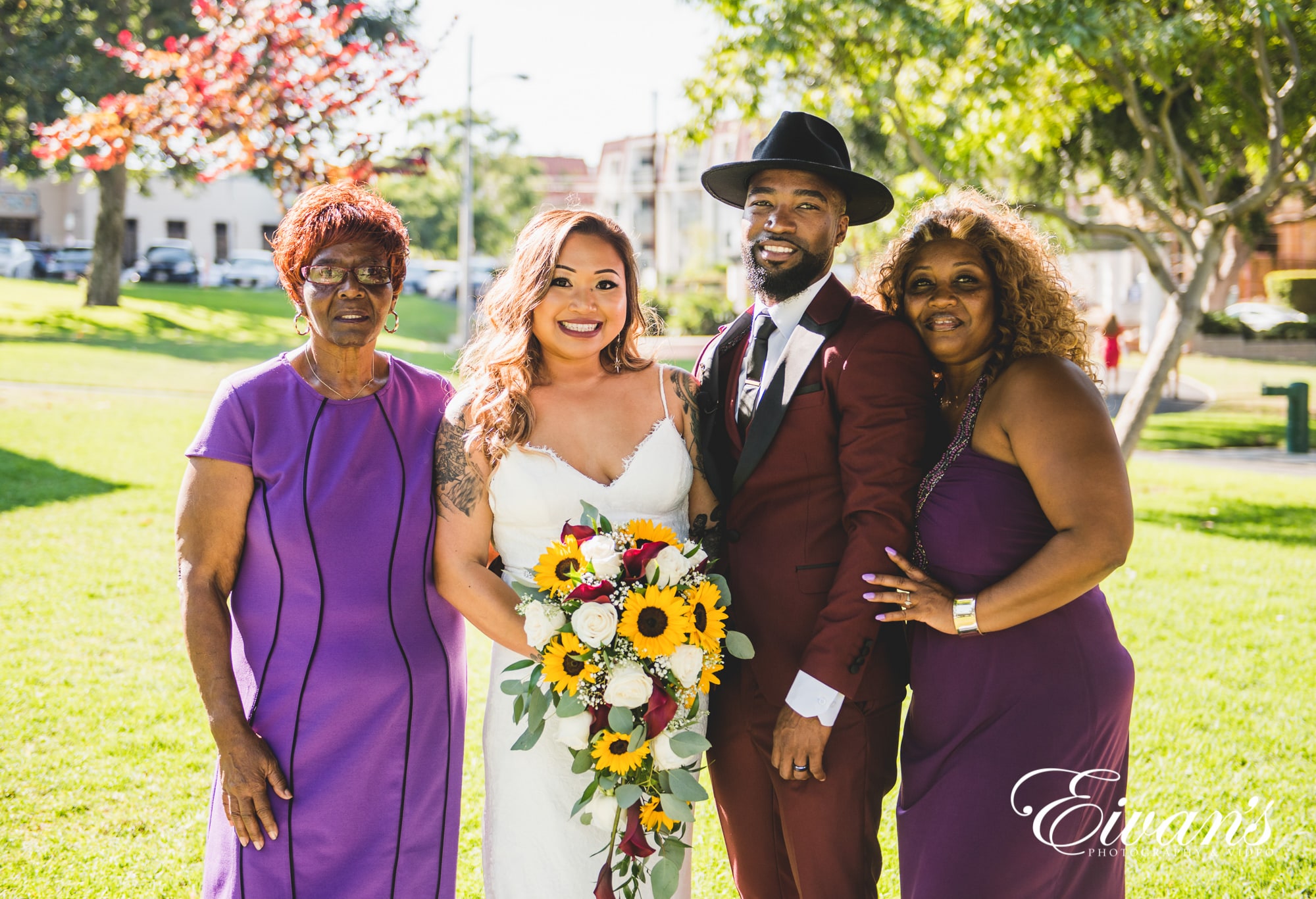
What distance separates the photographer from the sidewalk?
15203 millimetres

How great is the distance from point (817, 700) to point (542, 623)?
88 centimetres

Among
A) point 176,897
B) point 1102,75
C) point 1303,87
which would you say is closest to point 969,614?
point 176,897

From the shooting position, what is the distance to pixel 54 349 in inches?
848

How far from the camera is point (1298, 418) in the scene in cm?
1633

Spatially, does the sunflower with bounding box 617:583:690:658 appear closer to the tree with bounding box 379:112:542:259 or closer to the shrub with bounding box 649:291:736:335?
the shrub with bounding box 649:291:736:335

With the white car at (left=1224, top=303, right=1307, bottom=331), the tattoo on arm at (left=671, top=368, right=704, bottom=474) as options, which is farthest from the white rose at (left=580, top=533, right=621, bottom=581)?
the white car at (left=1224, top=303, right=1307, bottom=331)

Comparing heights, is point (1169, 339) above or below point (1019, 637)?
above

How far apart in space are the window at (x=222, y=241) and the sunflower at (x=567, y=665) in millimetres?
62813

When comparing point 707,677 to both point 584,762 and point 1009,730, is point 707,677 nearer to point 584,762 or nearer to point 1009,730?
point 584,762

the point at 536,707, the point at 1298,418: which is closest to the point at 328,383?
the point at 536,707

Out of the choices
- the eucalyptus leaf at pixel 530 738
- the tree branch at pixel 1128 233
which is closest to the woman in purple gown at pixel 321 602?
the eucalyptus leaf at pixel 530 738

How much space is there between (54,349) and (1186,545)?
2120 cm

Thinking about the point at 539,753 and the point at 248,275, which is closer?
the point at 539,753

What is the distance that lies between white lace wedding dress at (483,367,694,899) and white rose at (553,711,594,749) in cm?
39
